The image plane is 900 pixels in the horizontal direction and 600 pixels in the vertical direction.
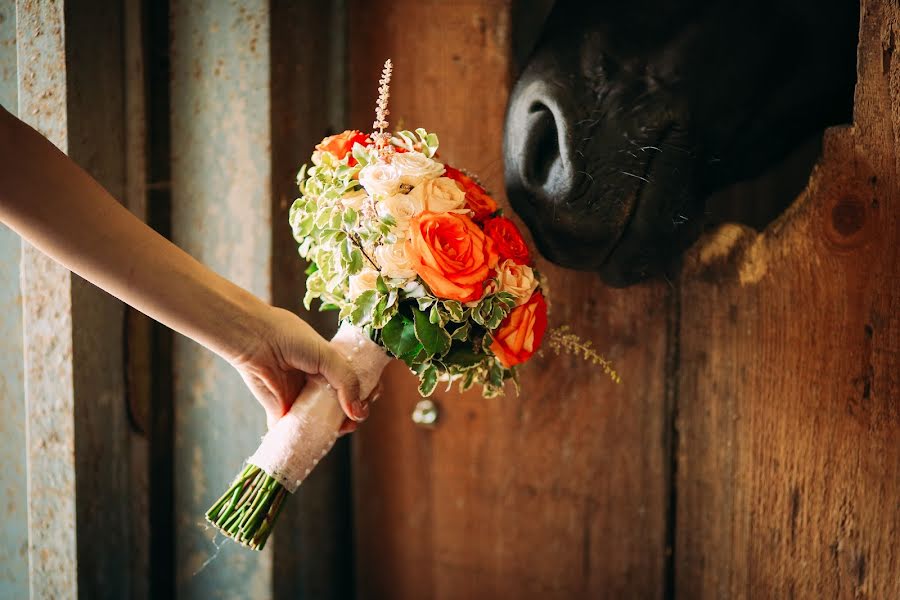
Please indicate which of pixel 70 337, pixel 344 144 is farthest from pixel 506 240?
pixel 70 337

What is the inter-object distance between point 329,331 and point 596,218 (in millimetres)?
647

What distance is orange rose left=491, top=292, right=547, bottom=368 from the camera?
835 mm

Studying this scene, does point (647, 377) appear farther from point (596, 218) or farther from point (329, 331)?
point (329, 331)

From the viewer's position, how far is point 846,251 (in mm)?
883

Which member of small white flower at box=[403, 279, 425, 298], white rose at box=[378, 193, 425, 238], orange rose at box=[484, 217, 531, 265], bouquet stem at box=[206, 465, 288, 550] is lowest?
bouquet stem at box=[206, 465, 288, 550]

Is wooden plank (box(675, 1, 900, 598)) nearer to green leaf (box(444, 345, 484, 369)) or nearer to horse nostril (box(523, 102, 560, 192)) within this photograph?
horse nostril (box(523, 102, 560, 192))

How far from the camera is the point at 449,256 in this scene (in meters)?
0.77

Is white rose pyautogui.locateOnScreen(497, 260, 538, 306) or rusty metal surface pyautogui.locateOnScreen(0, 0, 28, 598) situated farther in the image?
rusty metal surface pyautogui.locateOnScreen(0, 0, 28, 598)

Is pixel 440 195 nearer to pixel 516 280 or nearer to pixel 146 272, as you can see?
pixel 516 280

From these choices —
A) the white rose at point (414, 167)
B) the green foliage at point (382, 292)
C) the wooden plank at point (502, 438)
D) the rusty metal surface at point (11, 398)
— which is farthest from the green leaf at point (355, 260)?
the rusty metal surface at point (11, 398)

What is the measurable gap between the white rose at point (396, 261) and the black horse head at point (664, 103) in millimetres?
214

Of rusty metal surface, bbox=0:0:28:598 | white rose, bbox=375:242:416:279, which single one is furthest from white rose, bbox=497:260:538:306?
rusty metal surface, bbox=0:0:28:598

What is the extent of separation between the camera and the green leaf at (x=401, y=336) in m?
0.82

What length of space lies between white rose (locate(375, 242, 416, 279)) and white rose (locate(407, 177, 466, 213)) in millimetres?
59
